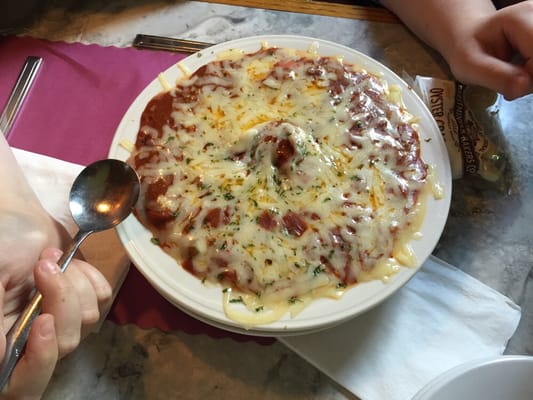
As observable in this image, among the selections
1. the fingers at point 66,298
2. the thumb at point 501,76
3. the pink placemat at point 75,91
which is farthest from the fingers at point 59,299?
the thumb at point 501,76

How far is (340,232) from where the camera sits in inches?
30.8

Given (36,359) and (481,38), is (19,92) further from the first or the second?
(481,38)

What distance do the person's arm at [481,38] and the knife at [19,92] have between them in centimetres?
88

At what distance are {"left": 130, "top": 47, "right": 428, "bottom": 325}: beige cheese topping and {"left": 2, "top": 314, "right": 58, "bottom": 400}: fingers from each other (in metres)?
0.22

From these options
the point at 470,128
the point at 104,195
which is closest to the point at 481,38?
the point at 470,128

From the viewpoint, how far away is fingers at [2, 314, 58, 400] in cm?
61

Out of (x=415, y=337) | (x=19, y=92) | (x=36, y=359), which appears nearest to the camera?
(x=36, y=359)

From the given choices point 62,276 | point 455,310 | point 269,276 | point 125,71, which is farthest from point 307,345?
point 125,71

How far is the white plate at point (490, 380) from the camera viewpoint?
0.62 meters

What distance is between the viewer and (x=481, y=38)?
1011 mm

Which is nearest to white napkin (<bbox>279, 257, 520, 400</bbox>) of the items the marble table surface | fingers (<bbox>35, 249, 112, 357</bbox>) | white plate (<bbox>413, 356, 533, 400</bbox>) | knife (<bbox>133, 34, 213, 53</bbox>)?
the marble table surface

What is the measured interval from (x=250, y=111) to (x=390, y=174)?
0.27 m

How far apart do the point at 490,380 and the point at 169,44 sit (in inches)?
38.3

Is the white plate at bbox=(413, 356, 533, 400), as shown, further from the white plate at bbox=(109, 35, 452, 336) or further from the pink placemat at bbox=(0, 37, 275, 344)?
the pink placemat at bbox=(0, 37, 275, 344)
